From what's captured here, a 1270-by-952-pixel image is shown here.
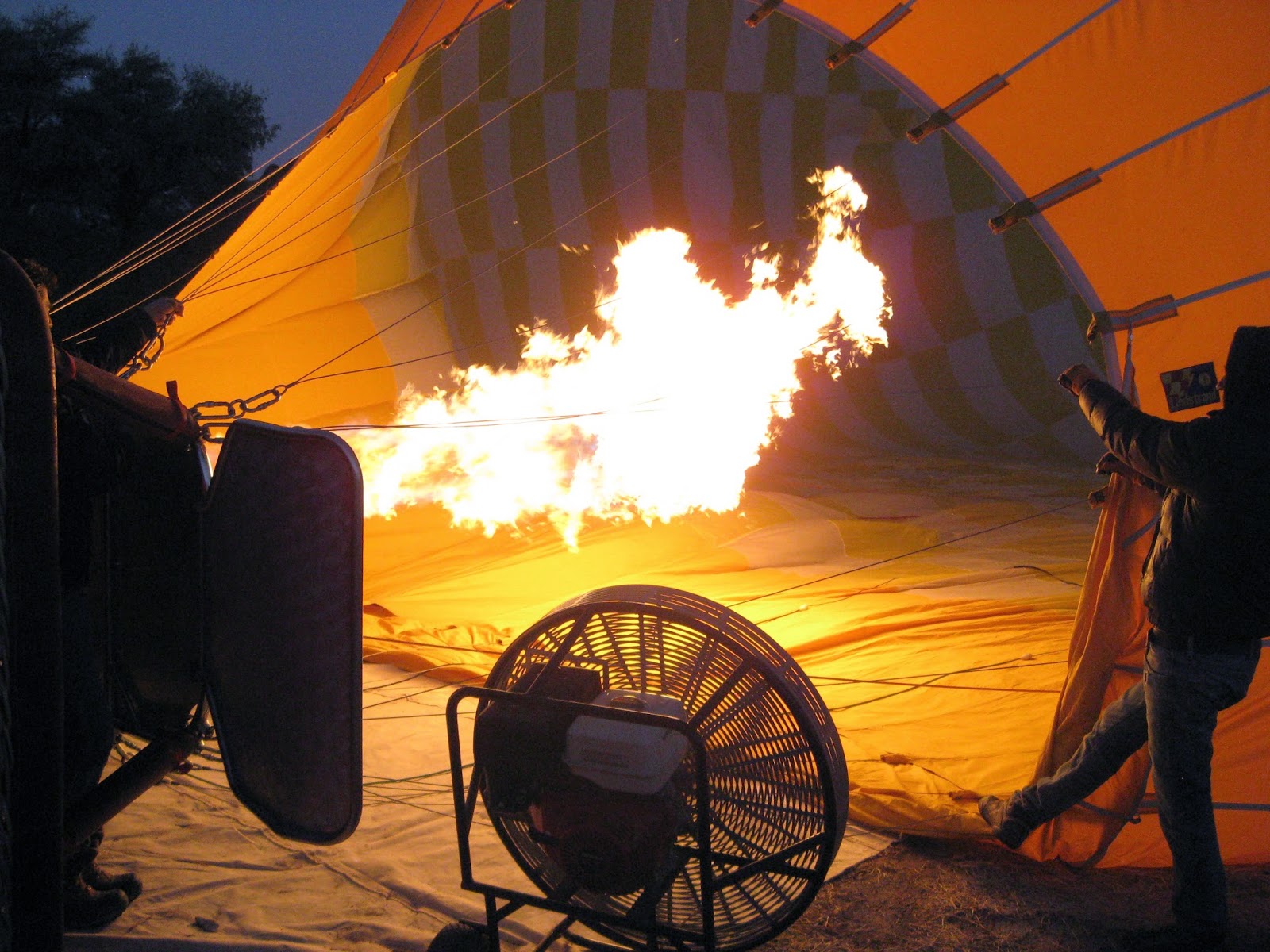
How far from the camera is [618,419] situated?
A: 5.50m

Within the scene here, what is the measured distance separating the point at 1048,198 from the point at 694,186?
14.0 feet

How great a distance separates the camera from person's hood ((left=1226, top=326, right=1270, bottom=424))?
1.66 metres

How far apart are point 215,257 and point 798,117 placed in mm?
3847

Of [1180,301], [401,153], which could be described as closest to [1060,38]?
[1180,301]

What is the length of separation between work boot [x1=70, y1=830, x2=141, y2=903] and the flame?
10.9 feet

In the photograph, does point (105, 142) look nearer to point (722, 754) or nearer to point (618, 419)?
point (618, 419)

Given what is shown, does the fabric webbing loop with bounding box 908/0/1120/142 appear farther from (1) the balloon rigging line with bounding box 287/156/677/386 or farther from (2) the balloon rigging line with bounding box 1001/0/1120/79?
(1) the balloon rigging line with bounding box 287/156/677/386

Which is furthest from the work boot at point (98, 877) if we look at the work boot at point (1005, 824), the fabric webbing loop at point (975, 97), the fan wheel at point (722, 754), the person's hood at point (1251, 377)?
the fabric webbing loop at point (975, 97)

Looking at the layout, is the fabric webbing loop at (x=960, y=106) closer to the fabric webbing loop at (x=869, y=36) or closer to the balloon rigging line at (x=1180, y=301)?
the fabric webbing loop at (x=869, y=36)

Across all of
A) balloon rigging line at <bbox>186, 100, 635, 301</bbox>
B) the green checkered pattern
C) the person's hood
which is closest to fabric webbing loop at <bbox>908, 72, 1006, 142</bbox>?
the person's hood

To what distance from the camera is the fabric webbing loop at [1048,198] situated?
8.45 ft

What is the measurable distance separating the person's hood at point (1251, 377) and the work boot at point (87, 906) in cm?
218

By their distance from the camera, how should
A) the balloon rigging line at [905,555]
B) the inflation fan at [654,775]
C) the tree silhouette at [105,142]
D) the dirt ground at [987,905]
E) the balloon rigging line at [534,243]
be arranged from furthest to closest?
the tree silhouette at [105,142], the balloon rigging line at [534,243], the balloon rigging line at [905,555], the dirt ground at [987,905], the inflation fan at [654,775]

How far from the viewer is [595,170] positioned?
6.40 meters
